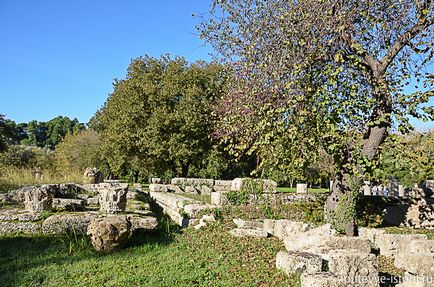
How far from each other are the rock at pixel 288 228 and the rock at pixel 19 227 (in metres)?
5.41

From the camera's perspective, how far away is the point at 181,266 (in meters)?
6.29

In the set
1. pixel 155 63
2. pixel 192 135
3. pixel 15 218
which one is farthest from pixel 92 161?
pixel 15 218

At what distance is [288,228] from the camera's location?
28.1ft

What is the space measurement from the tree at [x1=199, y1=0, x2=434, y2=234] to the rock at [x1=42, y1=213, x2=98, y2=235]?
4495 mm

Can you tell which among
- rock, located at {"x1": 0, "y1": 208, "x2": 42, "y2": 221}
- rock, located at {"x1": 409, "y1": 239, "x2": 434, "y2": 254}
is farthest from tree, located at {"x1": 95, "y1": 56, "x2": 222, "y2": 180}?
rock, located at {"x1": 409, "y1": 239, "x2": 434, "y2": 254}

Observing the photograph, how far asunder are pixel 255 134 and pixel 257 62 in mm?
1874

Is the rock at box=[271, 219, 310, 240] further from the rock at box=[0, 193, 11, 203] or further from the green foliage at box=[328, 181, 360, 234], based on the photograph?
the rock at box=[0, 193, 11, 203]

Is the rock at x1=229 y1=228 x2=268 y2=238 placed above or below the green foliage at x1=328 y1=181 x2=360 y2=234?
below

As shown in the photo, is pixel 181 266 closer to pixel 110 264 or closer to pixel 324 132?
pixel 110 264

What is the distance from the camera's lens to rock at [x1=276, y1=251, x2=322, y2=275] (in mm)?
5559

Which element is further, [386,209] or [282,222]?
[386,209]

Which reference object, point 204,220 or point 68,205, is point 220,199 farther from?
point 68,205

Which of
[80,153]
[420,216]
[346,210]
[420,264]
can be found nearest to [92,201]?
[346,210]

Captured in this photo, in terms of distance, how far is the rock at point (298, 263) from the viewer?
556 centimetres
